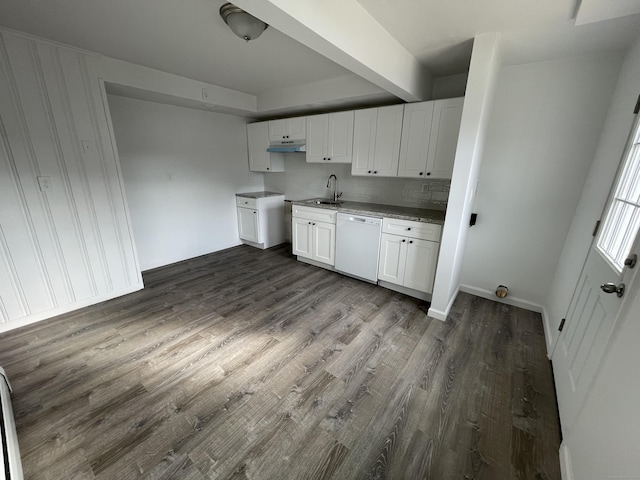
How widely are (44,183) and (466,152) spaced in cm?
361

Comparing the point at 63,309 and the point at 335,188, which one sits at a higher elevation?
the point at 335,188

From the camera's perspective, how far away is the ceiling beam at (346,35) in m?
1.22

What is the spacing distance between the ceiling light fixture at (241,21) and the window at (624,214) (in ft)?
8.02

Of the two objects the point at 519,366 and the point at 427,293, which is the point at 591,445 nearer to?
the point at 519,366

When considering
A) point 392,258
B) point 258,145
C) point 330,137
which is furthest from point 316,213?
point 258,145

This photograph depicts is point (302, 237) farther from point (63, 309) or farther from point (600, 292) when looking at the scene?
point (600, 292)

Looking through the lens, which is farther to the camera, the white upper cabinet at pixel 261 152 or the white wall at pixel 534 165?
the white upper cabinet at pixel 261 152

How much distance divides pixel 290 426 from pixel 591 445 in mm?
1369

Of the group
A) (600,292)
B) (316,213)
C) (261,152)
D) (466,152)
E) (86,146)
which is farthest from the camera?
(261,152)

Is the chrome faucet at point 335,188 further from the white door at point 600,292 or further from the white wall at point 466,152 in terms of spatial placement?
the white door at point 600,292

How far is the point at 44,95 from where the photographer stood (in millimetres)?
2078

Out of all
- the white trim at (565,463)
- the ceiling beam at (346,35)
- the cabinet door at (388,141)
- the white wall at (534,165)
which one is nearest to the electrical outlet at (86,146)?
the ceiling beam at (346,35)

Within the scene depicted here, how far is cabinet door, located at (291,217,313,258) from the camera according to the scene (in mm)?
3541

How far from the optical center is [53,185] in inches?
87.6
